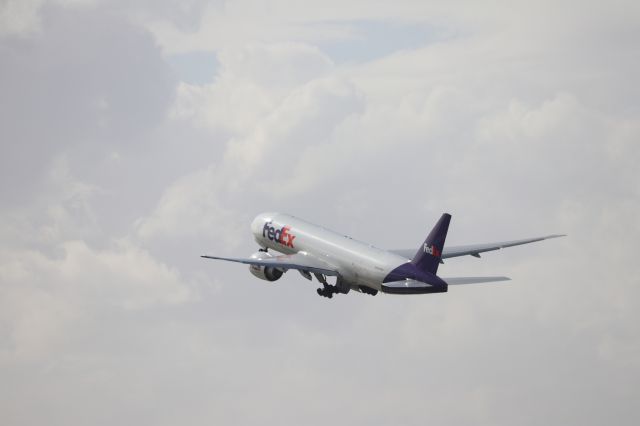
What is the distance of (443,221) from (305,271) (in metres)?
16.2

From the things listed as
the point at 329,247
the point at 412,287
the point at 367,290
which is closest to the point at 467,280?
the point at 412,287

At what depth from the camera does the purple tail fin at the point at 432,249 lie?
3509 inches

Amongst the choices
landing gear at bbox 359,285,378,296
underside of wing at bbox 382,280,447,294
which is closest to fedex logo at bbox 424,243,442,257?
underside of wing at bbox 382,280,447,294

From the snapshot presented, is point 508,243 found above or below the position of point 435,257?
above

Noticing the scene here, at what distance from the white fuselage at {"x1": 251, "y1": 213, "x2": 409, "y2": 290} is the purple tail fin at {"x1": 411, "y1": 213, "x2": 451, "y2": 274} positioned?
2.22 meters

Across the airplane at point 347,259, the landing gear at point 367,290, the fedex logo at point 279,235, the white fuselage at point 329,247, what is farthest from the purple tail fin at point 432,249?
the fedex logo at point 279,235

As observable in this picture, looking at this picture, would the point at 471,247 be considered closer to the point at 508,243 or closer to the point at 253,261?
the point at 508,243

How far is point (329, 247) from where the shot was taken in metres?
99.9

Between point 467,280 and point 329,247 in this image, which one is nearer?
point 467,280

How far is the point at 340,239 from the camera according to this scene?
9988cm

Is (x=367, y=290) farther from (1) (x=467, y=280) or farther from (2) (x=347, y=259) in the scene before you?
(1) (x=467, y=280)

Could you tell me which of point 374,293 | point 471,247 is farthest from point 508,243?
point 374,293

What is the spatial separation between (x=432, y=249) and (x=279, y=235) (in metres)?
22.0

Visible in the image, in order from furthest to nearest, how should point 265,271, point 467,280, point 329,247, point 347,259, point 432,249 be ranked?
point 265,271 → point 329,247 → point 347,259 → point 467,280 → point 432,249
